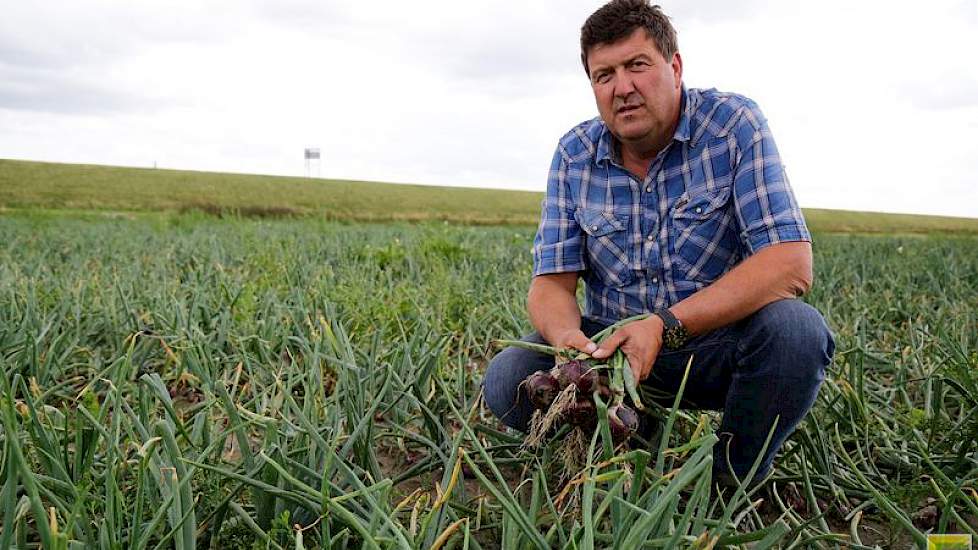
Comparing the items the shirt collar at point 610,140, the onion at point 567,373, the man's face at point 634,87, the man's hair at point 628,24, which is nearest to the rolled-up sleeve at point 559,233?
the shirt collar at point 610,140

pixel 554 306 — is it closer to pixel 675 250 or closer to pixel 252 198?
pixel 675 250

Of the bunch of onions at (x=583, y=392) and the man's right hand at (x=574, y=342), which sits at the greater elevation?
the man's right hand at (x=574, y=342)

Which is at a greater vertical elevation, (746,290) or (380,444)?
(746,290)

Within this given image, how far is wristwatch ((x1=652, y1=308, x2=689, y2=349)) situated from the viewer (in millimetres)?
1888

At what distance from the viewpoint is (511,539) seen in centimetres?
131

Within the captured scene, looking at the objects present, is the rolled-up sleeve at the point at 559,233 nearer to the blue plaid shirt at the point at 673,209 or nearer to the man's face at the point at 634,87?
the blue plaid shirt at the point at 673,209

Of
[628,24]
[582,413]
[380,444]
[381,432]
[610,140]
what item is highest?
[628,24]

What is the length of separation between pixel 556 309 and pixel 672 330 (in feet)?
1.30

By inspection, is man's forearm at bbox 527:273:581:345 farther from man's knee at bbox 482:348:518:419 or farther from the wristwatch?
the wristwatch

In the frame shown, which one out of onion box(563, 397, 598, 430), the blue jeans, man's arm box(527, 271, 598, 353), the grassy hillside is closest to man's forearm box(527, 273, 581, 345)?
man's arm box(527, 271, 598, 353)

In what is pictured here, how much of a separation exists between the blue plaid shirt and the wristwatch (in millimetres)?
303

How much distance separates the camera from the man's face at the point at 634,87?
2.09m

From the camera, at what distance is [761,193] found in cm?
202

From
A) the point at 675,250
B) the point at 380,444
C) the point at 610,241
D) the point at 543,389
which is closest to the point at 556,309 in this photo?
the point at 610,241
